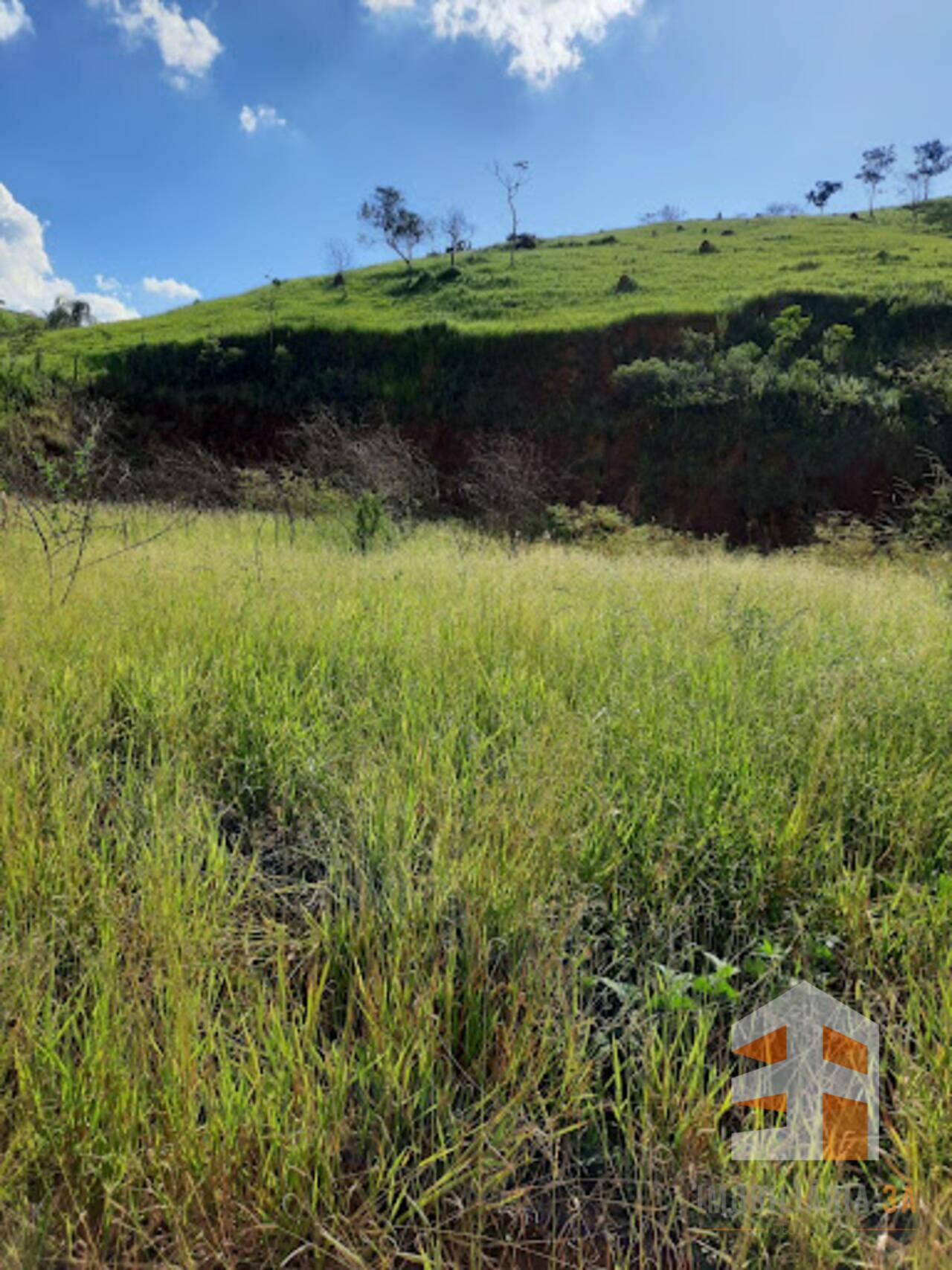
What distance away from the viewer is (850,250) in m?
30.1

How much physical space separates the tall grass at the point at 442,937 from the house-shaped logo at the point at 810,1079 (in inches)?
2.2

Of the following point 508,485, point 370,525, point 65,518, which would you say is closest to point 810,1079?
point 370,525

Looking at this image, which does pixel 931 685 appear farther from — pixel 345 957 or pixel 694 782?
pixel 345 957

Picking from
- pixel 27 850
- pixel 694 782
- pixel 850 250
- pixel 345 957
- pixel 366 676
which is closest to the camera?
pixel 345 957

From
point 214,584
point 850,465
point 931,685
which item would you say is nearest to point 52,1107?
→ point 931,685

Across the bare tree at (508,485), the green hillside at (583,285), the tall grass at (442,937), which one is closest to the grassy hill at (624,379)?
the green hillside at (583,285)

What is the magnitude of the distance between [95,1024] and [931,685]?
3.13 metres

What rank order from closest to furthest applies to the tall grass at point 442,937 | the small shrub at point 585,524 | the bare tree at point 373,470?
the tall grass at point 442,937, the bare tree at point 373,470, the small shrub at point 585,524

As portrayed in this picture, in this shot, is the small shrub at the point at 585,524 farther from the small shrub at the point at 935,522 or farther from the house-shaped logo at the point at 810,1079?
the house-shaped logo at the point at 810,1079

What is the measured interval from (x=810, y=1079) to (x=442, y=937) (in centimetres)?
81

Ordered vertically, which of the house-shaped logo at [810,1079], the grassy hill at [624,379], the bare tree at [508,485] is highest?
the grassy hill at [624,379]

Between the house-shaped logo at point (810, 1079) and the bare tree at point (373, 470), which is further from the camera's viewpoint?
the bare tree at point (373, 470)

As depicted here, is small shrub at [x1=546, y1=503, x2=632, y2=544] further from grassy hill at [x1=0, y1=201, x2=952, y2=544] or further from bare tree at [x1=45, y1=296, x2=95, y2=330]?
bare tree at [x1=45, y1=296, x2=95, y2=330]

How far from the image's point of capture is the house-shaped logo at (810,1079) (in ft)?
3.97
